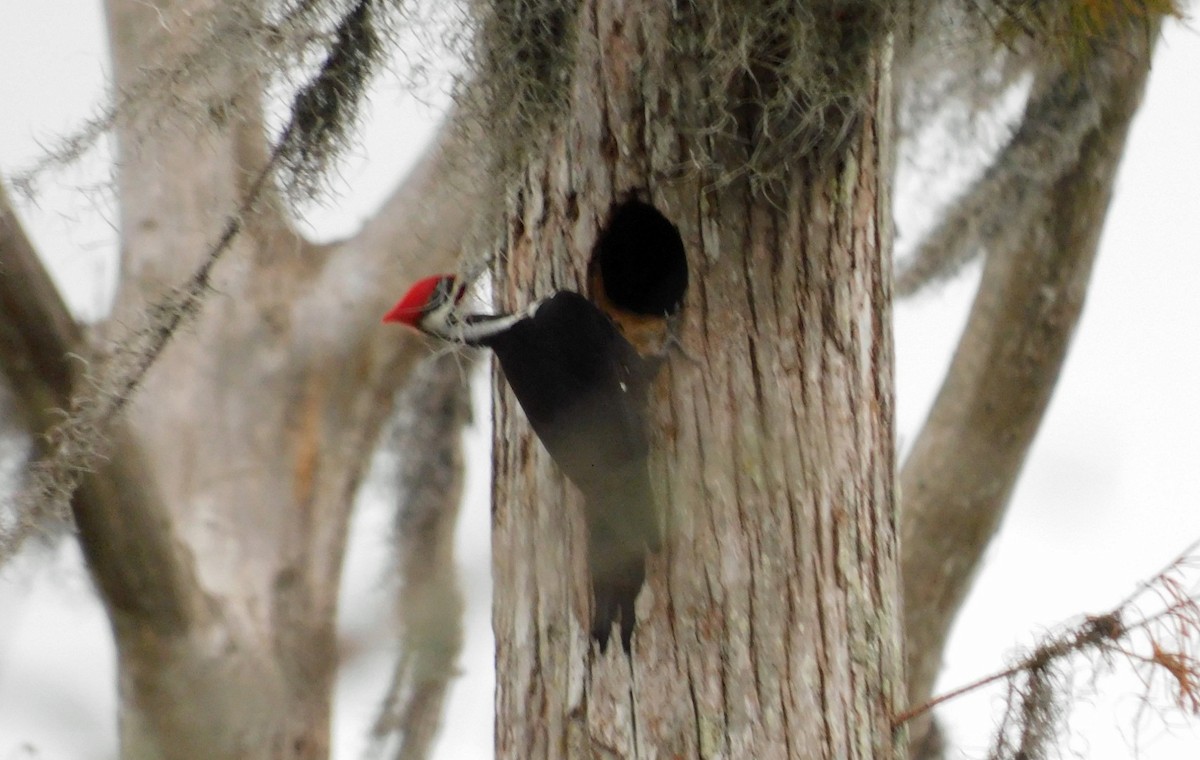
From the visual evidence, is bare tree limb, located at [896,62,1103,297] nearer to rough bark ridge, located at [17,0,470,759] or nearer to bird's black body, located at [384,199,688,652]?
rough bark ridge, located at [17,0,470,759]

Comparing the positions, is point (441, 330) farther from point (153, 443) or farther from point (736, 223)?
point (153, 443)

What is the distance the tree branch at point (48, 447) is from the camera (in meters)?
2.71

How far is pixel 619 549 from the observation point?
2.41 metres

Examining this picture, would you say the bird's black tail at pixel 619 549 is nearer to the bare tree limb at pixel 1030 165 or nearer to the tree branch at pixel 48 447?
the tree branch at pixel 48 447

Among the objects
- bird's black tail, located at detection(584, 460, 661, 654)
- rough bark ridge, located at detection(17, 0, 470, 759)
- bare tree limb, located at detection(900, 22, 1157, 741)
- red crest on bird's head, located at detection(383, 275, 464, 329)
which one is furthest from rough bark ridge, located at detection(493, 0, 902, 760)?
bare tree limb, located at detection(900, 22, 1157, 741)

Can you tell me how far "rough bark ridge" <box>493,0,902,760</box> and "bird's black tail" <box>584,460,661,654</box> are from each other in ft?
0.10

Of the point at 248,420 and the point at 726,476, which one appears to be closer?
the point at 726,476

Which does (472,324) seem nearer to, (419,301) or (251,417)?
(419,301)

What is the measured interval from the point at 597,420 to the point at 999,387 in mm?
1898

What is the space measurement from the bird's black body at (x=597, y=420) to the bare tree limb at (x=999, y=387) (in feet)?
5.36

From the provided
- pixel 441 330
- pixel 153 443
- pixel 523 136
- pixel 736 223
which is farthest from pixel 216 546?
pixel 736 223

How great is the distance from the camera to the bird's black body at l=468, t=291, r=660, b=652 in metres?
2.41

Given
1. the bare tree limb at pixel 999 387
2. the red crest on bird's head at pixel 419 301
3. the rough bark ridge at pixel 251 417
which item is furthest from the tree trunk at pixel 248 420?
the bare tree limb at pixel 999 387

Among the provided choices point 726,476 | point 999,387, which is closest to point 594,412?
point 726,476
